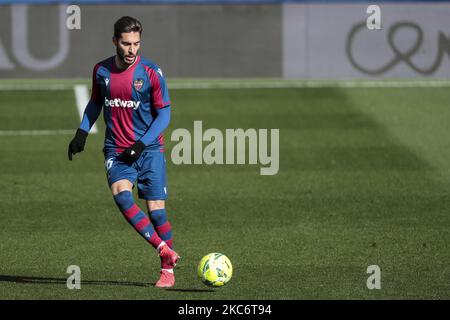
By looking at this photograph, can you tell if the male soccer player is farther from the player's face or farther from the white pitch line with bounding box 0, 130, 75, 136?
the white pitch line with bounding box 0, 130, 75, 136

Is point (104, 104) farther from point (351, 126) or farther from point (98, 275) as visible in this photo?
point (351, 126)

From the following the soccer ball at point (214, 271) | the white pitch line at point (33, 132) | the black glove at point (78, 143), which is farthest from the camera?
the white pitch line at point (33, 132)

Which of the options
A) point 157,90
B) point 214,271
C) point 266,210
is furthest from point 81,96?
point 214,271

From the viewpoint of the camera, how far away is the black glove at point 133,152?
963 cm

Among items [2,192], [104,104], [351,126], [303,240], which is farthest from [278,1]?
[104,104]

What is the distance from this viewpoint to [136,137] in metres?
9.91

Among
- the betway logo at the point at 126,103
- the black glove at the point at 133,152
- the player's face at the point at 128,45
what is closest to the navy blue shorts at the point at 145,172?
the black glove at the point at 133,152

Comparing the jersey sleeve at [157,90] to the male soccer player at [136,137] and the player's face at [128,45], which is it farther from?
the player's face at [128,45]

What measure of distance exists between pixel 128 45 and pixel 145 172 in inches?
47.0

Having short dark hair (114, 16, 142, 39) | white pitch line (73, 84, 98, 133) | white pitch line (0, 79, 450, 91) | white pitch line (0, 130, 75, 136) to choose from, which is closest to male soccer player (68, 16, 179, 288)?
short dark hair (114, 16, 142, 39)

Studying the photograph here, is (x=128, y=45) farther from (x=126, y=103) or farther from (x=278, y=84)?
(x=278, y=84)

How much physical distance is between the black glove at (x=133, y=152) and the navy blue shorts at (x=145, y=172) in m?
0.14

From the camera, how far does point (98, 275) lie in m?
10.4

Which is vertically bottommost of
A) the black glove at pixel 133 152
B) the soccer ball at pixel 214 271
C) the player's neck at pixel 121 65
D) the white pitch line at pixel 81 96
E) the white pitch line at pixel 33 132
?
the soccer ball at pixel 214 271
